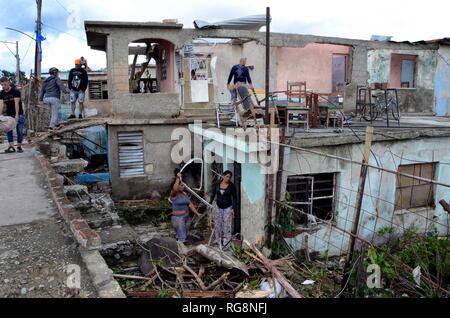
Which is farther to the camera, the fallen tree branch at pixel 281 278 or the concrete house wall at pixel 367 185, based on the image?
the concrete house wall at pixel 367 185

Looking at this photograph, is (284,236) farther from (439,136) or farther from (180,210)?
(439,136)

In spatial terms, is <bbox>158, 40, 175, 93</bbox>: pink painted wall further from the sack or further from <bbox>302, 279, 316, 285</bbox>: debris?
<bbox>302, 279, 316, 285</bbox>: debris

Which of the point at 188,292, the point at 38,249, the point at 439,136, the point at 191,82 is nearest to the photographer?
the point at 38,249

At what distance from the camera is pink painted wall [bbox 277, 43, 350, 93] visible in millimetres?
15648

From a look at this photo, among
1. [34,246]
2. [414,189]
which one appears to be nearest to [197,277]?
[34,246]

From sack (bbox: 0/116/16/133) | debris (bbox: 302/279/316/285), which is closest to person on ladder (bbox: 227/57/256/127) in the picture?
debris (bbox: 302/279/316/285)

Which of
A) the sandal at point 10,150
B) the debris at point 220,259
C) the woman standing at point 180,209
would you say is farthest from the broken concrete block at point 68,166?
the debris at point 220,259

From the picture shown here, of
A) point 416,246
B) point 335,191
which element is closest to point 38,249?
point 335,191

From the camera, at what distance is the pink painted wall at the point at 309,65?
15.6 m

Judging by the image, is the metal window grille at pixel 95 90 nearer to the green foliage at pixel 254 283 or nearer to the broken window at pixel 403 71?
the broken window at pixel 403 71

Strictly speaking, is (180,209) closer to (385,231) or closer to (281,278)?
(281,278)

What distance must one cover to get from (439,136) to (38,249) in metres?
9.80

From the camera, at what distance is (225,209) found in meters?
9.22

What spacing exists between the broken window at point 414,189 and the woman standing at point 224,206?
436 cm
